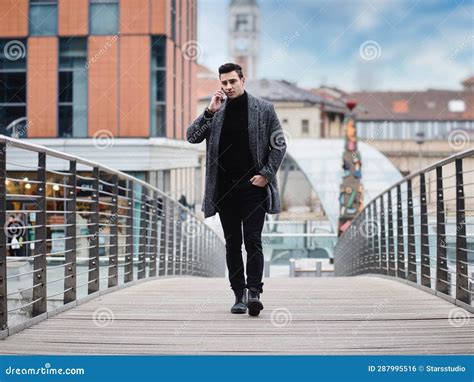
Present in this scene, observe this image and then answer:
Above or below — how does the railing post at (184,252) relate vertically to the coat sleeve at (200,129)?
below

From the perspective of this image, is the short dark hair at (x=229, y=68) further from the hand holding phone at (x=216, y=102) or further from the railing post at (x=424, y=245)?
the railing post at (x=424, y=245)

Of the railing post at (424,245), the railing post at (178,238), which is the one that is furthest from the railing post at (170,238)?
the railing post at (424,245)

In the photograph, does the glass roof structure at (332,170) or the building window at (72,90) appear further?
the glass roof structure at (332,170)

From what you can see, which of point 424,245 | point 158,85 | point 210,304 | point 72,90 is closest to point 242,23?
point 158,85

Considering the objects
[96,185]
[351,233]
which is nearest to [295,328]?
[96,185]

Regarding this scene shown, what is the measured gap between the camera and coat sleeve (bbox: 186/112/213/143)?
19.3 feet

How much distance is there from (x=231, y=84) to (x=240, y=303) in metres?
1.38

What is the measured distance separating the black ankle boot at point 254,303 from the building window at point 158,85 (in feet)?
65.4

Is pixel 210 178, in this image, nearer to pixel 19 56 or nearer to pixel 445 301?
pixel 445 301

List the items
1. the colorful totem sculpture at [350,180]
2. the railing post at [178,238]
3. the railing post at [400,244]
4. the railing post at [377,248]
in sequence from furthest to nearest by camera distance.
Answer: the colorful totem sculpture at [350,180]
the railing post at [178,238]
the railing post at [377,248]
the railing post at [400,244]

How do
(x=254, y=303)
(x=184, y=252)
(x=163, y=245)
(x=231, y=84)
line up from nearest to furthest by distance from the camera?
(x=231, y=84)
(x=254, y=303)
(x=163, y=245)
(x=184, y=252)

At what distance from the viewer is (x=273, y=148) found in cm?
585

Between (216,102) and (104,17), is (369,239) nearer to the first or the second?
(216,102)

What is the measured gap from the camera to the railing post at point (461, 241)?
6418 mm
